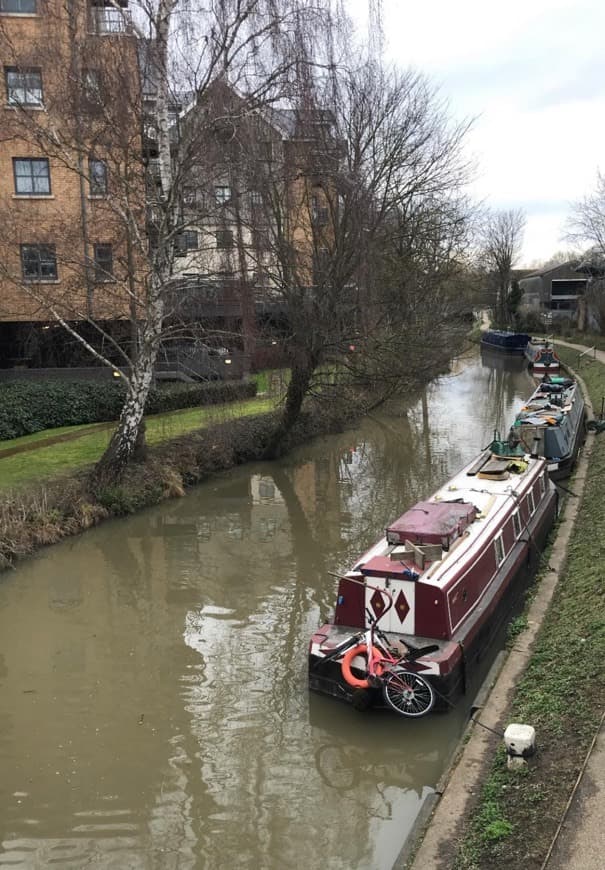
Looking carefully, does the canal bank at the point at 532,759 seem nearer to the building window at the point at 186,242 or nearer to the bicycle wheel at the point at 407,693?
the bicycle wheel at the point at 407,693

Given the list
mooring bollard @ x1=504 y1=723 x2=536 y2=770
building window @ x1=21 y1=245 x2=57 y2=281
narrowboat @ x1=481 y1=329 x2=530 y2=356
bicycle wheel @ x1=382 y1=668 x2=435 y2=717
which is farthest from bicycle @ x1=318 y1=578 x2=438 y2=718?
narrowboat @ x1=481 y1=329 x2=530 y2=356

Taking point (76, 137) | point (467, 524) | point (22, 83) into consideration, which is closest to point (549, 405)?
point (467, 524)

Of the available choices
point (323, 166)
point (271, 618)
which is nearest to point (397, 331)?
point (323, 166)

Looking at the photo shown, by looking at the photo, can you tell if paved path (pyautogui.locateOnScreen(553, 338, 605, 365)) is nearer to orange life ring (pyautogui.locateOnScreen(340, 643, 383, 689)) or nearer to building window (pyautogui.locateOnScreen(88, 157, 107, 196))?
building window (pyautogui.locateOnScreen(88, 157, 107, 196))

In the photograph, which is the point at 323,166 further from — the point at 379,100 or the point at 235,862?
the point at 235,862

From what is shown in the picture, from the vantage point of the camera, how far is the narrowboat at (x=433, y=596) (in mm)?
7340

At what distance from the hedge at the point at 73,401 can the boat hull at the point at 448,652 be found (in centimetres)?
994

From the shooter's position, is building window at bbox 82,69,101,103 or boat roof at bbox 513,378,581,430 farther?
boat roof at bbox 513,378,581,430

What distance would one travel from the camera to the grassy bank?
475 cm

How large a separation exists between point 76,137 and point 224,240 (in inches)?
128

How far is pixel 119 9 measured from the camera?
1200 centimetres

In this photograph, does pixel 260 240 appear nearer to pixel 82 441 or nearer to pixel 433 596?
pixel 82 441

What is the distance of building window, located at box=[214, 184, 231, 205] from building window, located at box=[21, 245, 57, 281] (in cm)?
334

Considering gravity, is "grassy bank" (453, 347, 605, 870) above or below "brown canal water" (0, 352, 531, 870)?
above
